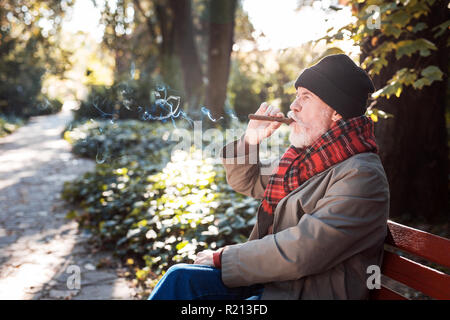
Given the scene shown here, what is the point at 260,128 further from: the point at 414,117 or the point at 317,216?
the point at 414,117

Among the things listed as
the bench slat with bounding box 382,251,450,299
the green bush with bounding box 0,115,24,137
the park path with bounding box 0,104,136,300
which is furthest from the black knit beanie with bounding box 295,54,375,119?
the green bush with bounding box 0,115,24,137

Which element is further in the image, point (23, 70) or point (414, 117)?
point (23, 70)

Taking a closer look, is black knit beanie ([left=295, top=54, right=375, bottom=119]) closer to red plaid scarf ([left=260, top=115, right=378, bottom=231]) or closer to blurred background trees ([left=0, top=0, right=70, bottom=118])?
red plaid scarf ([left=260, top=115, right=378, bottom=231])

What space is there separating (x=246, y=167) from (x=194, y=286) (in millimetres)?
812

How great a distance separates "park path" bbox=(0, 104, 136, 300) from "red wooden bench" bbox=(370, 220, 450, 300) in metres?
2.33

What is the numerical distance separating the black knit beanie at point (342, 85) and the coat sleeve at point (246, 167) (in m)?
0.59

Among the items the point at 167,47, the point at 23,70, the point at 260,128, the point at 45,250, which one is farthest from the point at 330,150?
the point at 23,70

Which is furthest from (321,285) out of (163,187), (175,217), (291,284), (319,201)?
(163,187)

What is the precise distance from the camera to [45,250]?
4.50m

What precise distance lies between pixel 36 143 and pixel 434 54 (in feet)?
43.8

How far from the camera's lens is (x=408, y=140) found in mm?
3953

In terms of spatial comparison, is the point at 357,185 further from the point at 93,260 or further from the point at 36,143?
the point at 36,143

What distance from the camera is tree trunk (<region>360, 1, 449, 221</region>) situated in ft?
12.3

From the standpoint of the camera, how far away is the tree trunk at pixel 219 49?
885 centimetres
